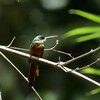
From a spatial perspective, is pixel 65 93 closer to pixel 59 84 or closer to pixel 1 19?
pixel 59 84

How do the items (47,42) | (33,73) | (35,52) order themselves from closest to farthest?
(33,73)
(35,52)
(47,42)

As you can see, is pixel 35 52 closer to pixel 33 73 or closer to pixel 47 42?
pixel 33 73

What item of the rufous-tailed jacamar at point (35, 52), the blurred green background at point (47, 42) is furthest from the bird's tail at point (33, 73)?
the blurred green background at point (47, 42)

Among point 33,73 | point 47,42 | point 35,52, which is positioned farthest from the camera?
point 47,42

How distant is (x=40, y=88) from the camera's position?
721cm

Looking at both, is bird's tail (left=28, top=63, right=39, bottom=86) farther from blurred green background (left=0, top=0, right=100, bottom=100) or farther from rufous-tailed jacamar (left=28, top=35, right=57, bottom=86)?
blurred green background (left=0, top=0, right=100, bottom=100)

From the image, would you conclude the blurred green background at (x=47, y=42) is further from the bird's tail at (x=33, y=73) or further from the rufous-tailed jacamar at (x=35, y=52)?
the bird's tail at (x=33, y=73)

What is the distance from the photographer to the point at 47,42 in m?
6.87

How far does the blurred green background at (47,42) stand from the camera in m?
6.90

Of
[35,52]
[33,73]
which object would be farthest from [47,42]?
[33,73]

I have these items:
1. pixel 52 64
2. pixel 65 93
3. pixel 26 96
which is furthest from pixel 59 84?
pixel 52 64

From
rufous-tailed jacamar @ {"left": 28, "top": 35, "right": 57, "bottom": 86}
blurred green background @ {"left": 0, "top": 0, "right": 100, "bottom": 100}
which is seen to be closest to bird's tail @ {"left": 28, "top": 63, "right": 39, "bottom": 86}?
rufous-tailed jacamar @ {"left": 28, "top": 35, "right": 57, "bottom": 86}

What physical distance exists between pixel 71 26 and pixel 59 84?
811mm

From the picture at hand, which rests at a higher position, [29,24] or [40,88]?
[29,24]
